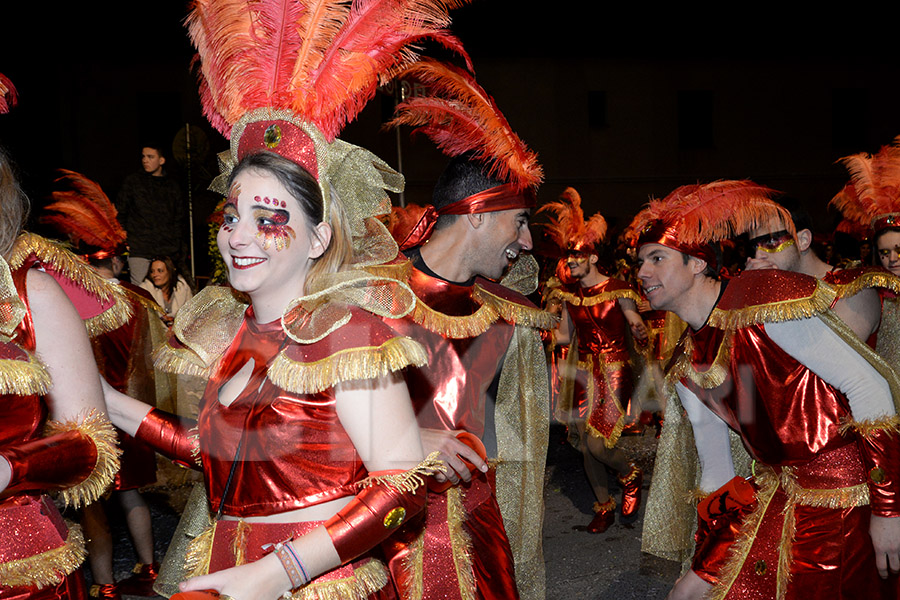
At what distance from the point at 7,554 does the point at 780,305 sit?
2508 millimetres

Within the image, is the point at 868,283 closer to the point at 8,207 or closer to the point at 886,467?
the point at 886,467

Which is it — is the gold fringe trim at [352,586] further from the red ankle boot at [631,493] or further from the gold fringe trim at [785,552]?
the red ankle boot at [631,493]

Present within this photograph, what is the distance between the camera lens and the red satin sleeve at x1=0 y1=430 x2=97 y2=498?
189 cm

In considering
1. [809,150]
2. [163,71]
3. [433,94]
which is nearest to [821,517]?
[433,94]

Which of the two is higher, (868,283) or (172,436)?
(868,283)

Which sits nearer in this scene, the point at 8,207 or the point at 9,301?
the point at 9,301

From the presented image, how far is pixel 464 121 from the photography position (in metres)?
3.39

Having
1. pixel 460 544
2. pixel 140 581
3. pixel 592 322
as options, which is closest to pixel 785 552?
pixel 460 544

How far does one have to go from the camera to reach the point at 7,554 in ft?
6.38

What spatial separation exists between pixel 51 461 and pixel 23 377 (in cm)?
21

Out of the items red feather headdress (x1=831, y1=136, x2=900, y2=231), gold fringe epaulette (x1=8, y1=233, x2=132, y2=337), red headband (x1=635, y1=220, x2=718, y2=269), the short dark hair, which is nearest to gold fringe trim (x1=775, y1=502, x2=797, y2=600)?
red headband (x1=635, y1=220, x2=718, y2=269)

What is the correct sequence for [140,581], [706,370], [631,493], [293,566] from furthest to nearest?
1. [631,493]
2. [140,581]
3. [706,370]
4. [293,566]

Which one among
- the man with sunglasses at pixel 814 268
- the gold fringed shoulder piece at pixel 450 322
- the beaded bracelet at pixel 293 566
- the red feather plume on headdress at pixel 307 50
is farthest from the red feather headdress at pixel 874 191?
the beaded bracelet at pixel 293 566

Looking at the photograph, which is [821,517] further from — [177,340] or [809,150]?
[809,150]
